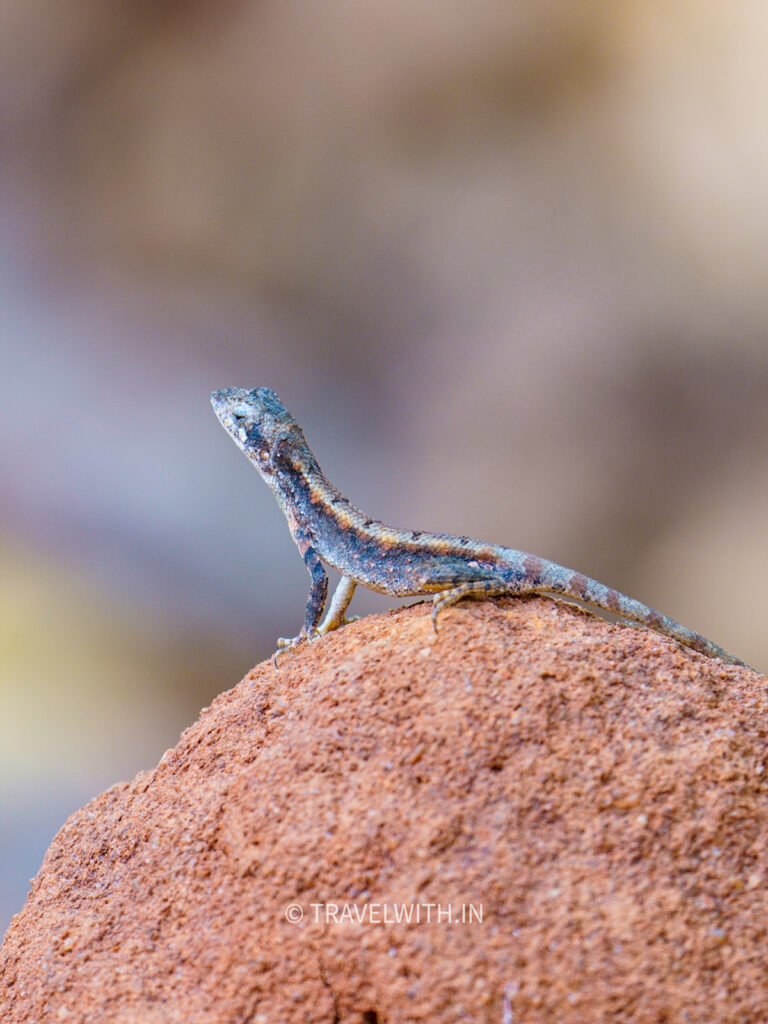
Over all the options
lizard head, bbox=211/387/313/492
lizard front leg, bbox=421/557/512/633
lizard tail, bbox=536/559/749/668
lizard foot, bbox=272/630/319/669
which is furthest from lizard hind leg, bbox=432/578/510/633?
lizard head, bbox=211/387/313/492

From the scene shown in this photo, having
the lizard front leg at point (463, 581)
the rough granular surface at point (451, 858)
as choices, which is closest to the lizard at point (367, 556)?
the lizard front leg at point (463, 581)

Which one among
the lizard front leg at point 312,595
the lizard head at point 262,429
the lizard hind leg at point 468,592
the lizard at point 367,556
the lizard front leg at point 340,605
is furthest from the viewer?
the lizard head at point 262,429

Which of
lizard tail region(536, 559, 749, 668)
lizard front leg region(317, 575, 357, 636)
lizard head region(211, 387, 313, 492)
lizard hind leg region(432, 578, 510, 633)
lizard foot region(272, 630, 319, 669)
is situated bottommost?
lizard foot region(272, 630, 319, 669)

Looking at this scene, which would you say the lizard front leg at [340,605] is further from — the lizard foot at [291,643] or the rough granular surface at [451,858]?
the rough granular surface at [451,858]

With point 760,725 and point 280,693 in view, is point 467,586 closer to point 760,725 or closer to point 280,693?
point 280,693

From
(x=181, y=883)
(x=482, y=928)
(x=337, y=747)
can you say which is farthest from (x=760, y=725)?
(x=181, y=883)

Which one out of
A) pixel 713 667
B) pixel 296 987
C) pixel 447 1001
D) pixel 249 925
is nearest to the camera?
pixel 447 1001

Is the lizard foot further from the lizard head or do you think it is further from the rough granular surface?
the lizard head
